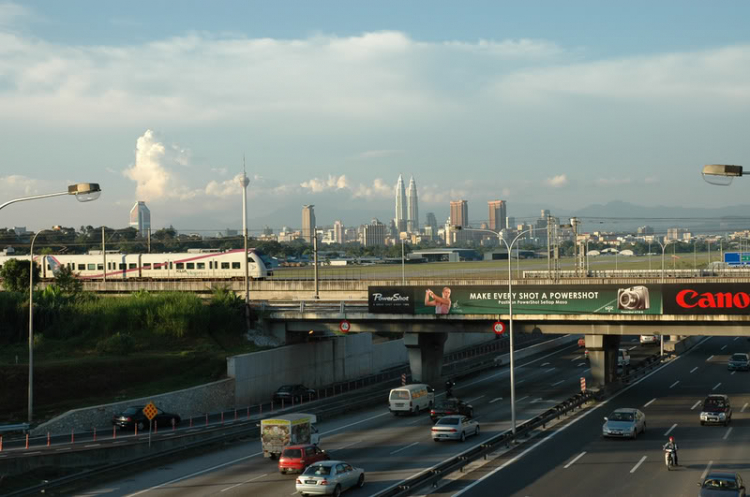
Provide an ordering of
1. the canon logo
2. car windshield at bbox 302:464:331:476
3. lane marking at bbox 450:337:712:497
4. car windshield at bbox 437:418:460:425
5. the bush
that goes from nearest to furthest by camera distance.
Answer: car windshield at bbox 302:464:331:476, lane marking at bbox 450:337:712:497, car windshield at bbox 437:418:460:425, the canon logo, the bush

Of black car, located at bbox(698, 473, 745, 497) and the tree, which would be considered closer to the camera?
black car, located at bbox(698, 473, 745, 497)

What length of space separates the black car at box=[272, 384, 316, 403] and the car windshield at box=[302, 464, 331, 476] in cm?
2606

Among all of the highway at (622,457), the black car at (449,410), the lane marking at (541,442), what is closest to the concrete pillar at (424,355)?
the lane marking at (541,442)

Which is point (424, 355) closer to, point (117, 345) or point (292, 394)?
point (292, 394)

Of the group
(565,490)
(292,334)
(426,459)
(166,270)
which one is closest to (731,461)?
(565,490)

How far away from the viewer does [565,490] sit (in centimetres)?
2909

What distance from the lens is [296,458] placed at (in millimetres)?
32875

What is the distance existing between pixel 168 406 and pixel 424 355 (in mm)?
23054

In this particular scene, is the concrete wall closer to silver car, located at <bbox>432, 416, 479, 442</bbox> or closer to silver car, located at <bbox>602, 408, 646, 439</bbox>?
silver car, located at <bbox>432, 416, 479, 442</bbox>

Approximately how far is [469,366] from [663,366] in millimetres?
18403

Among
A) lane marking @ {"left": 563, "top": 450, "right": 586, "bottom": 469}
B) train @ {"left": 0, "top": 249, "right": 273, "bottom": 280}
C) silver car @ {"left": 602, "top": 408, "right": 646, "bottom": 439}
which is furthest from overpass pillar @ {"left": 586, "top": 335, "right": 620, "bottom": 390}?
train @ {"left": 0, "top": 249, "right": 273, "bottom": 280}

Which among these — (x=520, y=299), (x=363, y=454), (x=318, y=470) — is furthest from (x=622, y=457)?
(x=520, y=299)

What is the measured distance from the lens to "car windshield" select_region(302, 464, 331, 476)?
95.0 ft

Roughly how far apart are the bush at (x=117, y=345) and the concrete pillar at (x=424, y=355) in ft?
70.3
